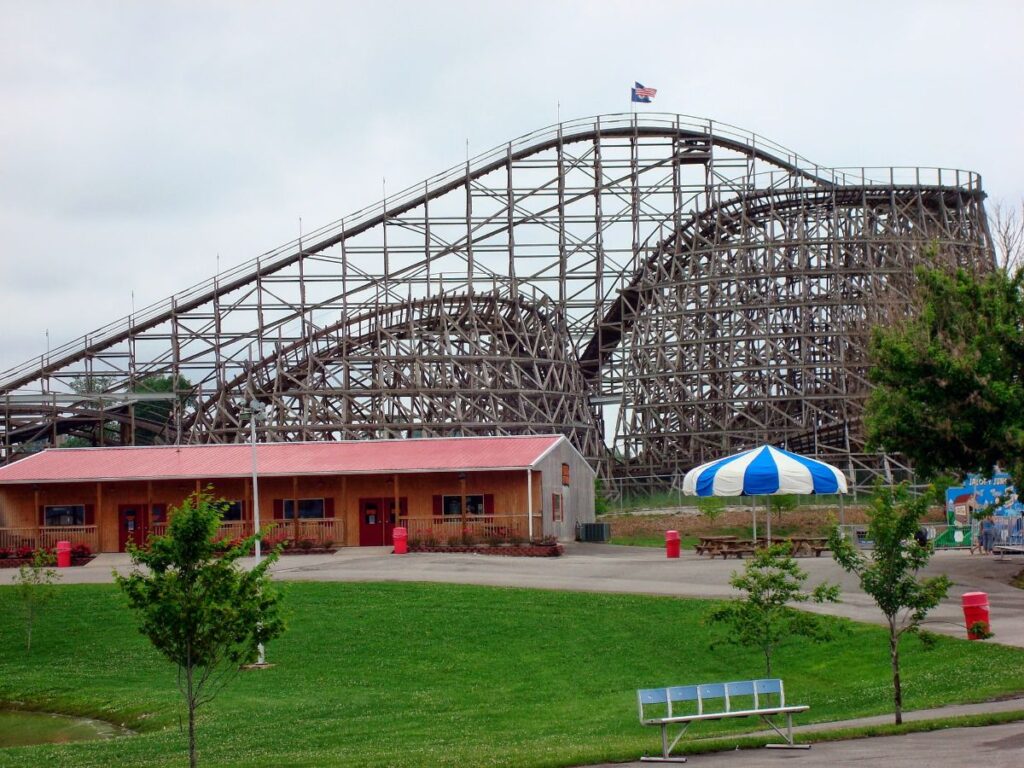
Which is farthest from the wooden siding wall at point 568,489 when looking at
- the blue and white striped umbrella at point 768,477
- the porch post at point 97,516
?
the porch post at point 97,516

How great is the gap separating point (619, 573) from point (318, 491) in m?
13.8

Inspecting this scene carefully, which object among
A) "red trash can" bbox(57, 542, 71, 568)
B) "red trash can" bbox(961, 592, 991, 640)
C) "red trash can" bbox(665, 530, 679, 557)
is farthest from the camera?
"red trash can" bbox(57, 542, 71, 568)

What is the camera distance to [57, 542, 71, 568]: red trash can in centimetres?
4400

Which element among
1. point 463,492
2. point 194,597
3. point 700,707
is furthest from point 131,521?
point 700,707

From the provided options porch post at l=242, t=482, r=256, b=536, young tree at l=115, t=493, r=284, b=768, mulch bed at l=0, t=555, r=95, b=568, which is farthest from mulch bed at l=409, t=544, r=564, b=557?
young tree at l=115, t=493, r=284, b=768

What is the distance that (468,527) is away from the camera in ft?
149

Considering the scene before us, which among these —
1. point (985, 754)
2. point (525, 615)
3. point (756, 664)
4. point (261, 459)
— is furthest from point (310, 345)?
point (985, 754)

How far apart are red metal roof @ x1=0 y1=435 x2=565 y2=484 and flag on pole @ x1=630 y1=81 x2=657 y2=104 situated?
66.9 feet

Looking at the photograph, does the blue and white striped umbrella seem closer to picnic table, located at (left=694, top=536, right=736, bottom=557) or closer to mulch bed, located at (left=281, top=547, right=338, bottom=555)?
picnic table, located at (left=694, top=536, right=736, bottom=557)

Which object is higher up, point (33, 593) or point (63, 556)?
point (63, 556)

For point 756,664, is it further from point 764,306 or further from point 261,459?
point 764,306

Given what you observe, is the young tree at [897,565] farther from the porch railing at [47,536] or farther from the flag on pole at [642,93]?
the flag on pole at [642,93]

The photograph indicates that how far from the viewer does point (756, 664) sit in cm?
2570

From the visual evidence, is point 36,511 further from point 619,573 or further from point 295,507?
point 619,573
